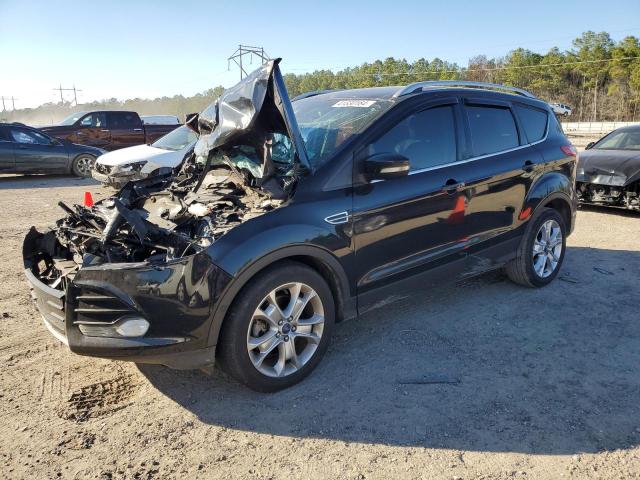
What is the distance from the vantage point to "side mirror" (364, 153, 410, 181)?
3438 millimetres

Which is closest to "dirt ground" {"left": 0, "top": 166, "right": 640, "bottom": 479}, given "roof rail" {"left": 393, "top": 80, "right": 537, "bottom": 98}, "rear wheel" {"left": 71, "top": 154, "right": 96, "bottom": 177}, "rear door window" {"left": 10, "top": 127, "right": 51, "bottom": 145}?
"roof rail" {"left": 393, "top": 80, "right": 537, "bottom": 98}

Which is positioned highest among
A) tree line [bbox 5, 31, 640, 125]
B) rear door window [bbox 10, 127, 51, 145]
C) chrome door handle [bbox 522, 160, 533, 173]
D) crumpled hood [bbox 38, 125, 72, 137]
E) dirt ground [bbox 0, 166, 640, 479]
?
tree line [bbox 5, 31, 640, 125]

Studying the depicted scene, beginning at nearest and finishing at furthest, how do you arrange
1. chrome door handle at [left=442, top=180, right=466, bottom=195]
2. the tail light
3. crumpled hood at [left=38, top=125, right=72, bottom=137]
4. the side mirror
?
the side mirror → chrome door handle at [left=442, top=180, right=466, bottom=195] → the tail light → crumpled hood at [left=38, top=125, right=72, bottom=137]

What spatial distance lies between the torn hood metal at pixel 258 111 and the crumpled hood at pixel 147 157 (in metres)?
6.28

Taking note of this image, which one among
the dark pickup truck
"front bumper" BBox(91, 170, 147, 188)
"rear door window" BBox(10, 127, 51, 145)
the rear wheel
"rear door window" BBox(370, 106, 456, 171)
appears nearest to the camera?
"rear door window" BBox(370, 106, 456, 171)

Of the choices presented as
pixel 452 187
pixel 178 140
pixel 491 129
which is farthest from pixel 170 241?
pixel 178 140

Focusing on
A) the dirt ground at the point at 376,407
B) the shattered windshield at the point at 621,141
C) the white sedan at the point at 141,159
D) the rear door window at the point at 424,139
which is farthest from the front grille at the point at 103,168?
the shattered windshield at the point at 621,141

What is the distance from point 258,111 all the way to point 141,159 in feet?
25.6

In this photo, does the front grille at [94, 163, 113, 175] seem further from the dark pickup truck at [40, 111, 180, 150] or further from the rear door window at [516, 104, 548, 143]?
the rear door window at [516, 104, 548, 143]

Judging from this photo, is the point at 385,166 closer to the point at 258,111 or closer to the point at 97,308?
the point at 258,111

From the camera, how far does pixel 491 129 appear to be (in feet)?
15.0

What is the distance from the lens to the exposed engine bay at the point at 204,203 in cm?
324

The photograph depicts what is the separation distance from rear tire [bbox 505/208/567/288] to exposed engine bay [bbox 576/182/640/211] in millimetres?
3680

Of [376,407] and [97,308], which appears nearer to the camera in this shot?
[97,308]
